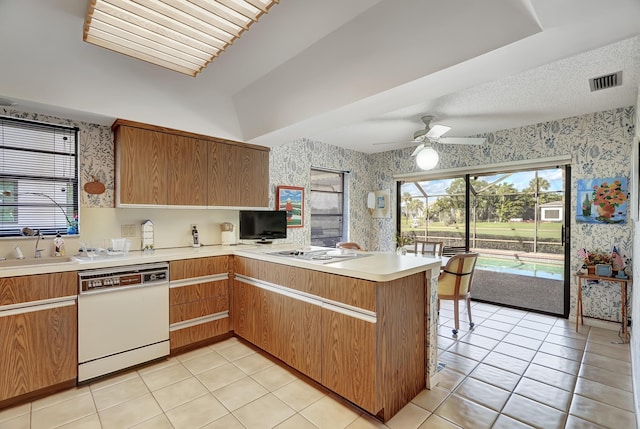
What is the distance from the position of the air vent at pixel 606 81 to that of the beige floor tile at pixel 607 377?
2.56 metres

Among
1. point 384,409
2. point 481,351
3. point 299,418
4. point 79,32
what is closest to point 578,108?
point 481,351

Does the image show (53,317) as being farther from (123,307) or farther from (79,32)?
(79,32)

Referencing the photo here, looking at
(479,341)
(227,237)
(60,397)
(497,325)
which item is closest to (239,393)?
(60,397)

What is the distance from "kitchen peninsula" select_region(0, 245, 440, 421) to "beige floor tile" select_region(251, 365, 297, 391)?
0.12 meters

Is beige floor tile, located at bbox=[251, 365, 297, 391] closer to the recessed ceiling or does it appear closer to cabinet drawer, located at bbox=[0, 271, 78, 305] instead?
cabinet drawer, located at bbox=[0, 271, 78, 305]

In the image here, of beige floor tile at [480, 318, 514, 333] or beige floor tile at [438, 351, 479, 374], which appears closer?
beige floor tile at [438, 351, 479, 374]

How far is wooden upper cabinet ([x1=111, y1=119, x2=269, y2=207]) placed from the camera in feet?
9.20

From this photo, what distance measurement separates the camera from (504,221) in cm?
450

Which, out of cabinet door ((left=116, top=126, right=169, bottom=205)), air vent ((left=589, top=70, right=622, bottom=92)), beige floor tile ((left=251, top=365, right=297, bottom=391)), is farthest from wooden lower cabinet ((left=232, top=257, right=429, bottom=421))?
air vent ((left=589, top=70, right=622, bottom=92))

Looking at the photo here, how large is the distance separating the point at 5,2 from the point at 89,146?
1232mm

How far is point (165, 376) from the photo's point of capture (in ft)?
8.11

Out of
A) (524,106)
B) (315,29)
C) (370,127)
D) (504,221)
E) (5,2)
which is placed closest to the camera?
(5,2)

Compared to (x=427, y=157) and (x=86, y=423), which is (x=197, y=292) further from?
(x=427, y=157)

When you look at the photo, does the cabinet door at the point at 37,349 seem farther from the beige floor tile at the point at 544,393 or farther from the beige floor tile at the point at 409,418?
the beige floor tile at the point at 544,393
